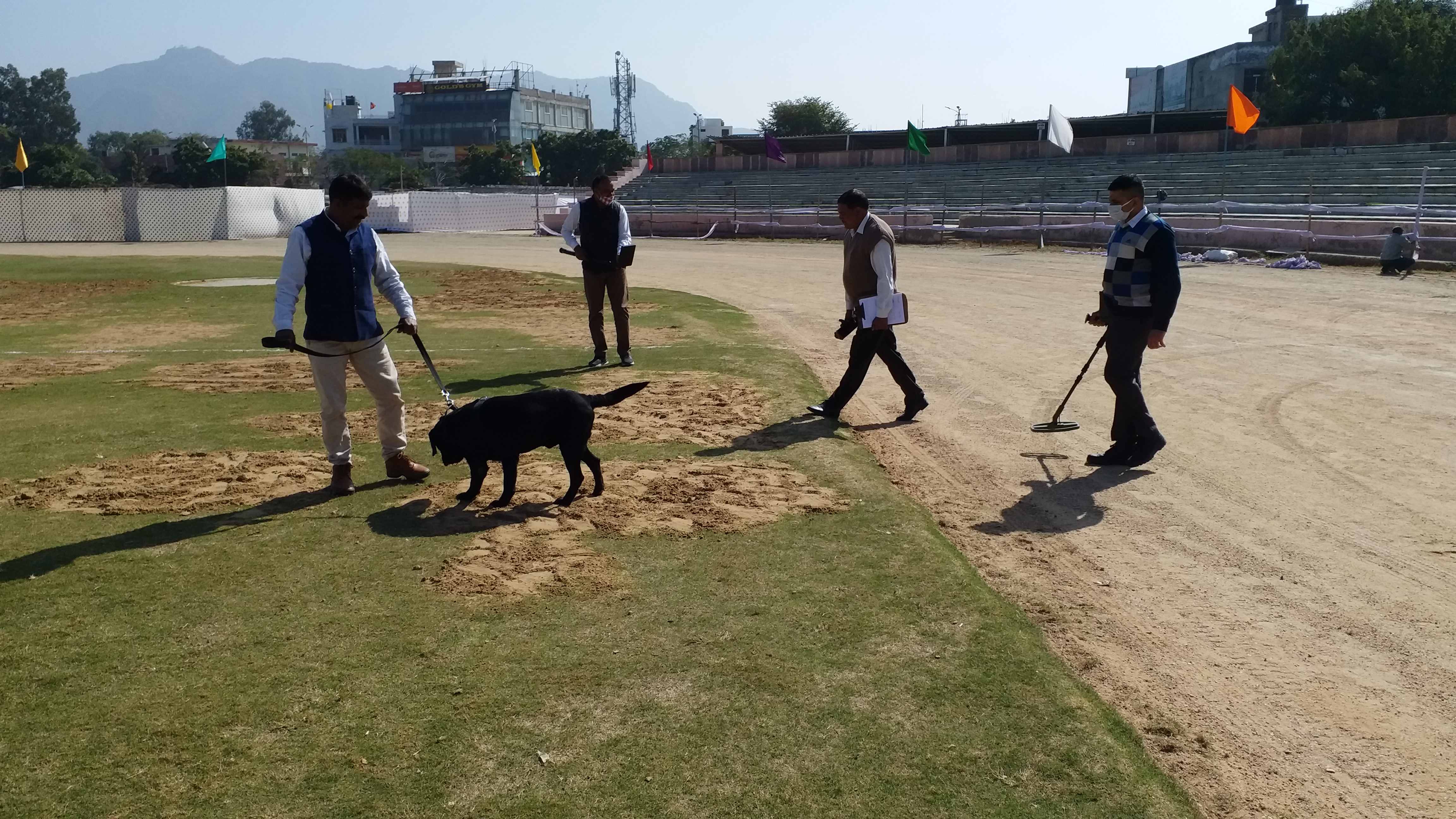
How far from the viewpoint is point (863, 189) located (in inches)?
2036

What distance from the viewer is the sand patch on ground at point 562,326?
45.8 feet

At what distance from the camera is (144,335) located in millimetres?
14656

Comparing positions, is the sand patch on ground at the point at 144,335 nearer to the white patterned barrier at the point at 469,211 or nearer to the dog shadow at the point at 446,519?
the dog shadow at the point at 446,519

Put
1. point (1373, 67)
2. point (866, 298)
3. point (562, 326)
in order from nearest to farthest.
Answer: point (866, 298)
point (562, 326)
point (1373, 67)

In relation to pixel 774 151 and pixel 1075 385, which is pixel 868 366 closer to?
pixel 1075 385

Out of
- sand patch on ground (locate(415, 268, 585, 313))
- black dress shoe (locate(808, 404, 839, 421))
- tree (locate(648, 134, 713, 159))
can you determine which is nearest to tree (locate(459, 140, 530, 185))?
tree (locate(648, 134, 713, 159))

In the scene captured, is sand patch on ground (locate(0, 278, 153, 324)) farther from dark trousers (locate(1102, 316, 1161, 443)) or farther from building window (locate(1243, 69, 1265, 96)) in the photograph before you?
building window (locate(1243, 69, 1265, 96))

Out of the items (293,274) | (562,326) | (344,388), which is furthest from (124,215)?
(293,274)

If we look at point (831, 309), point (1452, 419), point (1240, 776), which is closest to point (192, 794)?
point (1240, 776)

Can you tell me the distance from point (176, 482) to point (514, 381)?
4.06 metres

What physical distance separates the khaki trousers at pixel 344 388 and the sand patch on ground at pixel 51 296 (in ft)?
39.5

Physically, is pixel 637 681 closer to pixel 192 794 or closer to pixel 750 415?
pixel 192 794

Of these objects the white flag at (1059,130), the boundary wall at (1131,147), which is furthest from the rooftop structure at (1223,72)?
the white flag at (1059,130)

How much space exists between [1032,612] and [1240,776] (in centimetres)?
150
